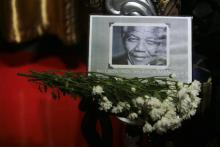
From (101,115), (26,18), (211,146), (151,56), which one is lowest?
(211,146)

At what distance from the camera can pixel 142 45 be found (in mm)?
1034

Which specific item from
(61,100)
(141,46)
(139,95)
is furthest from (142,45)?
(61,100)

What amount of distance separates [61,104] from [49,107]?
0.14 feet

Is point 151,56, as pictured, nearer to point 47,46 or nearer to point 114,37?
point 114,37

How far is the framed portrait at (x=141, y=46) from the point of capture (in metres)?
1.02

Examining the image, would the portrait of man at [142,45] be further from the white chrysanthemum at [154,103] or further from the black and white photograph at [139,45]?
the white chrysanthemum at [154,103]

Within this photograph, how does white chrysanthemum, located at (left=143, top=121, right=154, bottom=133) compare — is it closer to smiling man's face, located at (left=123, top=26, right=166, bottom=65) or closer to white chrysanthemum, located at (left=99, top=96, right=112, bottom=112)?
white chrysanthemum, located at (left=99, top=96, right=112, bottom=112)

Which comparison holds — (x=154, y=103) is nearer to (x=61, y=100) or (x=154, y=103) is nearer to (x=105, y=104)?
(x=105, y=104)

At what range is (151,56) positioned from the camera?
103 centimetres

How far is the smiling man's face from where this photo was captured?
1.03m

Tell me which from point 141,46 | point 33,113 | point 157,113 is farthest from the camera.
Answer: point 33,113

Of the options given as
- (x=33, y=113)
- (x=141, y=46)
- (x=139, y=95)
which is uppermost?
(x=141, y=46)

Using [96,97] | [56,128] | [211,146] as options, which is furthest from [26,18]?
[211,146]

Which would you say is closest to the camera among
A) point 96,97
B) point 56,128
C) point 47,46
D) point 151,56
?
point 96,97
